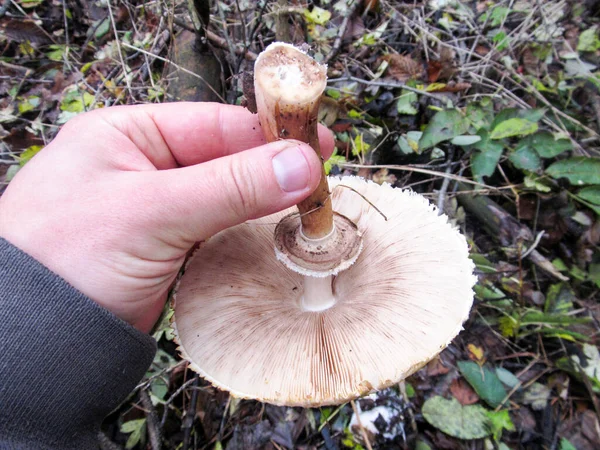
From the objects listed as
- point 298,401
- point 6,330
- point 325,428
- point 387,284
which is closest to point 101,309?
point 6,330

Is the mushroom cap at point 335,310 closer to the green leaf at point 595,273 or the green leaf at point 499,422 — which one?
the green leaf at point 499,422

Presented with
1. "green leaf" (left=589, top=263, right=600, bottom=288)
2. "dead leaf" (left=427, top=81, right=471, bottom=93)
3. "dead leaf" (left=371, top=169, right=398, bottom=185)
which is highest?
"dead leaf" (left=427, top=81, right=471, bottom=93)

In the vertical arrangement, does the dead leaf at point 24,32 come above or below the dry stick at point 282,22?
below

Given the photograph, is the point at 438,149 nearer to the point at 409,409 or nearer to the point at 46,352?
the point at 409,409

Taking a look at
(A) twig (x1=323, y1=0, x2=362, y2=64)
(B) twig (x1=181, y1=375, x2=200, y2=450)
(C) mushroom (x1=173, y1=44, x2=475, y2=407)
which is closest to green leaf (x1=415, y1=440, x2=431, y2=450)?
(C) mushroom (x1=173, y1=44, x2=475, y2=407)

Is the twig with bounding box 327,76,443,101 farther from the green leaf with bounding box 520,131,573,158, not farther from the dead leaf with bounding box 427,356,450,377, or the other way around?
the dead leaf with bounding box 427,356,450,377

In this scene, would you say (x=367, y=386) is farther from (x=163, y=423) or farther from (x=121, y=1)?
(x=121, y=1)

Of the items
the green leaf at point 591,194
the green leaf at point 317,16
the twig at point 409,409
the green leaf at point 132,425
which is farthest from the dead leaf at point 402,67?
the green leaf at point 132,425
